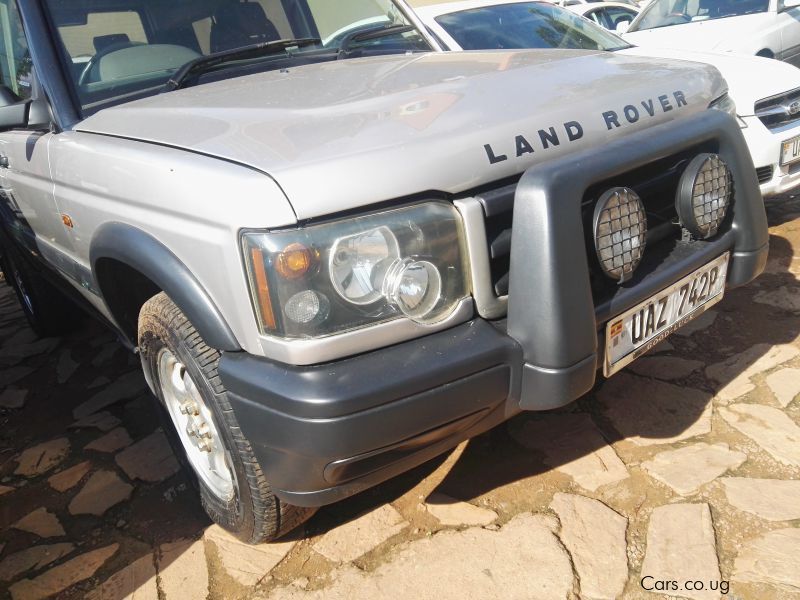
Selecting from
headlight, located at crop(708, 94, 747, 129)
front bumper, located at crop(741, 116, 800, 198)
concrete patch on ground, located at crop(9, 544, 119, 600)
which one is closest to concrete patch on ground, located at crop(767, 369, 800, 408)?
headlight, located at crop(708, 94, 747, 129)

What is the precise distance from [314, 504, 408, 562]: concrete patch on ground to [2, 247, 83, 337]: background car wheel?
2549mm

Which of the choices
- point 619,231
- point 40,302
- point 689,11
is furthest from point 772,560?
point 689,11

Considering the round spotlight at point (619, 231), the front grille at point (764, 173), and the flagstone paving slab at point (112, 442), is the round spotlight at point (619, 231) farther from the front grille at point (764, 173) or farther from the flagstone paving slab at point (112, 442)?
the front grille at point (764, 173)

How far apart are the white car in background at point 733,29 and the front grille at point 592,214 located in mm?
4114

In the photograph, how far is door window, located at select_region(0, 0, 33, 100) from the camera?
2606 mm

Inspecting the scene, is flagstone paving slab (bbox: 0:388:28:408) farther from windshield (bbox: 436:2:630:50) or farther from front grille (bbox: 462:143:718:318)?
windshield (bbox: 436:2:630:50)

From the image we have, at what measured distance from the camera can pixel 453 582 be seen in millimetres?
1966

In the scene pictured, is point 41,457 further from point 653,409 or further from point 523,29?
point 523,29

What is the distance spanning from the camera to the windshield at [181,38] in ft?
8.30

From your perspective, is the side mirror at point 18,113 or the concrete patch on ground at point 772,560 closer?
the concrete patch on ground at point 772,560

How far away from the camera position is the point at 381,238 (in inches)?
62.5

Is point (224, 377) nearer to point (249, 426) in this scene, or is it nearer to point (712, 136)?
point (249, 426)

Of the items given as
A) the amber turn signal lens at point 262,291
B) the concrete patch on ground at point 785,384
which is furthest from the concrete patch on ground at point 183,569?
the concrete patch on ground at point 785,384

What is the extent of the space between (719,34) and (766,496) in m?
4.82
